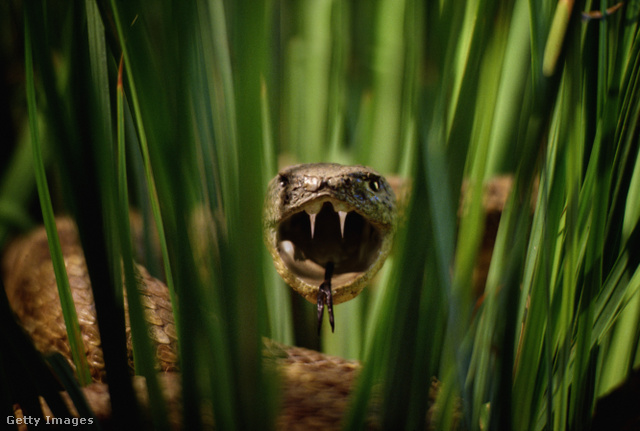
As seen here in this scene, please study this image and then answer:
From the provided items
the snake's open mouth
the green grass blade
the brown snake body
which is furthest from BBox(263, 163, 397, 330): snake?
the green grass blade

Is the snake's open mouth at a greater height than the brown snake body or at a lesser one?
greater

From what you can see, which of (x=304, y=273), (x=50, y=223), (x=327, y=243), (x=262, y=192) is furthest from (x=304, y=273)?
(x=262, y=192)

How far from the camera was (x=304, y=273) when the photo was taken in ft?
3.29

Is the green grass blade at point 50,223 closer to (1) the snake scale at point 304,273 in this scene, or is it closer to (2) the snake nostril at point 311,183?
(1) the snake scale at point 304,273

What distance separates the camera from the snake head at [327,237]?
92cm

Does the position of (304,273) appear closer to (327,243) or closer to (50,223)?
(327,243)

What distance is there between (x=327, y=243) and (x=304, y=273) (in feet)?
0.45

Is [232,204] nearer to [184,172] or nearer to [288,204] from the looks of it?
[184,172]

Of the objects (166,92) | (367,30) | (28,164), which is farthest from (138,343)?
(367,30)

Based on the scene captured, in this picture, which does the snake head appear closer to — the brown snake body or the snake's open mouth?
the snake's open mouth

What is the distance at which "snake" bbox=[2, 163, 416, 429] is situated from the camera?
754 mm

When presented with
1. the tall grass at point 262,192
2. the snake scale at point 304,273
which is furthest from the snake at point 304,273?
the tall grass at point 262,192

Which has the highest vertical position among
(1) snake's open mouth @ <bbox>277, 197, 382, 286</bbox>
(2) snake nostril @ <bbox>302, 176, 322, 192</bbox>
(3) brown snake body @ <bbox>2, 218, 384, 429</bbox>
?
(2) snake nostril @ <bbox>302, 176, 322, 192</bbox>

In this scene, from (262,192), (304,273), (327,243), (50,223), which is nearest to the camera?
(262,192)
